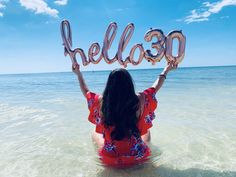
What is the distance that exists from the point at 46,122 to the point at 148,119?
396 cm

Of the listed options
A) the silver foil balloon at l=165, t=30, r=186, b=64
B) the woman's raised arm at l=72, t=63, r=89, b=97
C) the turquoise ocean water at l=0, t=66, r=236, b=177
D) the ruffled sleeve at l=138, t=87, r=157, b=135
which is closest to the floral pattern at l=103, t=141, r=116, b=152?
the turquoise ocean water at l=0, t=66, r=236, b=177

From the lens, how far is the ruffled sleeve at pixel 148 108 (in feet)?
10.7

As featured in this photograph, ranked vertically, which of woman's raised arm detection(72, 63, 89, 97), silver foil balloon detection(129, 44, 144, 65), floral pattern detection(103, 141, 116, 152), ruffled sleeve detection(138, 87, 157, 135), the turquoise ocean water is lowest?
the turquoise ocean water

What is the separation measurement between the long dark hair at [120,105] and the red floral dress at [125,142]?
115 mm

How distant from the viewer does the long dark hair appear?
292cm

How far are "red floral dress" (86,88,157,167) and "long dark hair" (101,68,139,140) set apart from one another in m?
0.11

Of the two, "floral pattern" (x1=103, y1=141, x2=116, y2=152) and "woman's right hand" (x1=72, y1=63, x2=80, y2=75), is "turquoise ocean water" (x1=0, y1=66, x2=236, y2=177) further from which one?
"woman's right hand" (x1=72, y1=63, x2=80, y2=75)

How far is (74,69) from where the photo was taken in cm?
384

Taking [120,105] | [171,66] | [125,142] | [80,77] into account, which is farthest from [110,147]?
[171,66]

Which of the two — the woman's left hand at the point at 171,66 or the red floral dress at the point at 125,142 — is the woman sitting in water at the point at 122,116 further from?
the woman's left hand at the point at 171,66

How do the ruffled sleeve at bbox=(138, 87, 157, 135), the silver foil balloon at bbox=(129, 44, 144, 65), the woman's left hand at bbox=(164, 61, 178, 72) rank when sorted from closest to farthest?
the ruffled sleeve at bbox=(138, 87, 157, 135), the woman's left hand at bbox=(164, 61, 178, 72), the silver foil balloon at bbox=(129, 44, 144, 65)

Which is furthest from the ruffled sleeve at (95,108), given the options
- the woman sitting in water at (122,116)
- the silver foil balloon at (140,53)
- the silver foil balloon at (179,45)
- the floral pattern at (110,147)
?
the silver foil balloon at (179,45)

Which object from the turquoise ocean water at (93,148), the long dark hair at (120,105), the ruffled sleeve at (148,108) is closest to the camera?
the long dark hair at (120,105)

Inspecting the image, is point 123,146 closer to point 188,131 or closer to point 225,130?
point 188,131
